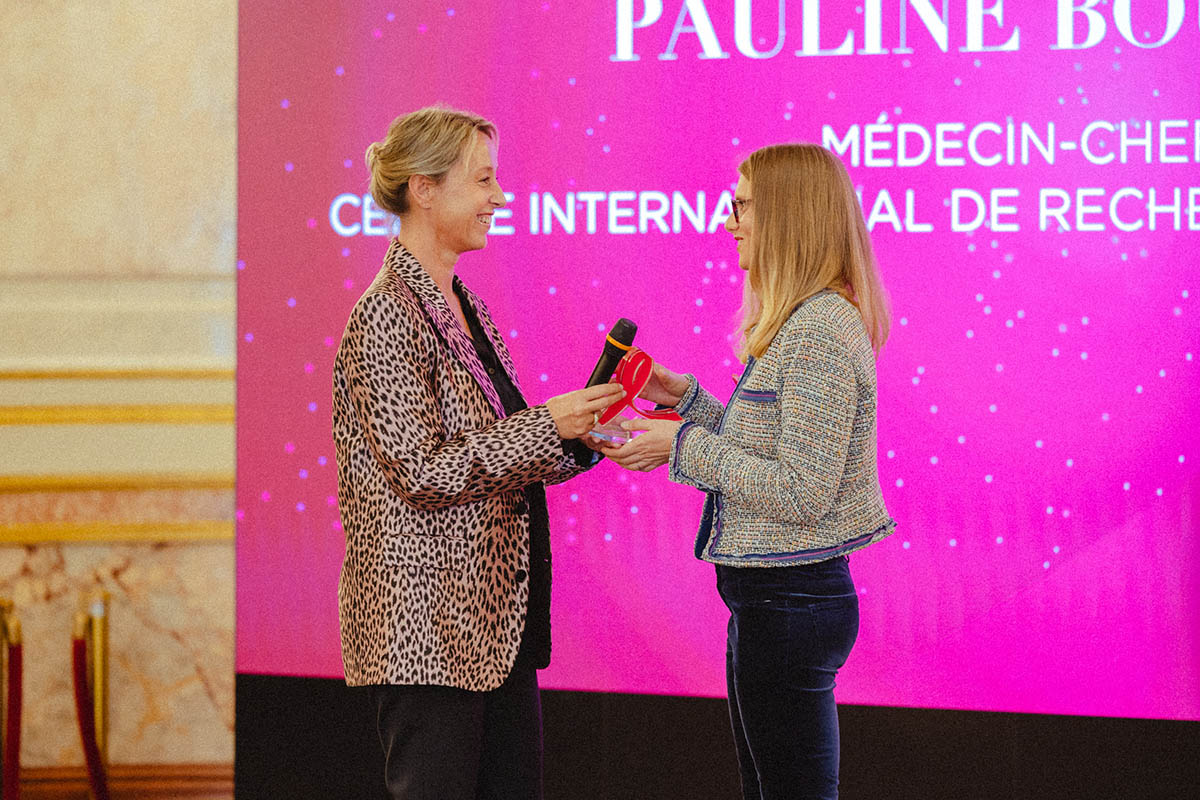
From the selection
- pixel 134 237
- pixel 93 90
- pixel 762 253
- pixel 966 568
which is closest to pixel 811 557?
pixel 762 253

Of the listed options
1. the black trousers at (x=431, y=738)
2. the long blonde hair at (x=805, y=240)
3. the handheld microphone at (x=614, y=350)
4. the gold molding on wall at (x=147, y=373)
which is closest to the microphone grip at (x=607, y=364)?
the handheld microphone at (x=614, y=350)

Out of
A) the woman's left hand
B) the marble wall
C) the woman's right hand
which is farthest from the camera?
the marble wall

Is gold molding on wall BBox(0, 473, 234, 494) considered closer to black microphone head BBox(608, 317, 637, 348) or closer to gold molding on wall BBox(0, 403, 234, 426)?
gold molding on wall BBox(0, 403, 234, 426)

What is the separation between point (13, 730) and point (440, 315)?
2274 mm

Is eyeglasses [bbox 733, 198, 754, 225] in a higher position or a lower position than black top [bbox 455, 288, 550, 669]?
higher

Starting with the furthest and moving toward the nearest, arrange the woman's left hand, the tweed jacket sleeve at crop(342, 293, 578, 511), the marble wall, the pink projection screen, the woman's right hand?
the marble wall < the pink projection screen < the woman's right hand < the woman's left hand < the tweed jacket sleeve at crop(342, 293, 578, 511)

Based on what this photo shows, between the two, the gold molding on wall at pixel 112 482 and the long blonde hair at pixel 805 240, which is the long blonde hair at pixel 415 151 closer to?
the long blonde hair at pixel 805 240

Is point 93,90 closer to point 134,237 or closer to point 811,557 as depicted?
point 134,237

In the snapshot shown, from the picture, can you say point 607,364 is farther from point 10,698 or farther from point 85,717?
point 10,698

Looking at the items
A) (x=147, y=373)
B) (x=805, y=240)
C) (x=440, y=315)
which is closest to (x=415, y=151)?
(x=440, y=315)

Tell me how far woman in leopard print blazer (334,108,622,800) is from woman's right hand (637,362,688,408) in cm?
39

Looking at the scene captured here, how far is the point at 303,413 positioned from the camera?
10.6ft

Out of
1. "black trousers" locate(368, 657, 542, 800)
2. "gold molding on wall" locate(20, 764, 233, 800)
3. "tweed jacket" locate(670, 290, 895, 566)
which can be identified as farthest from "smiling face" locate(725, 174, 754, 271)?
"gold molding on wall" locate(20, 764, 233, 800)

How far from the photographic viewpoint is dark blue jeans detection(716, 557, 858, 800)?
6.22 feet
